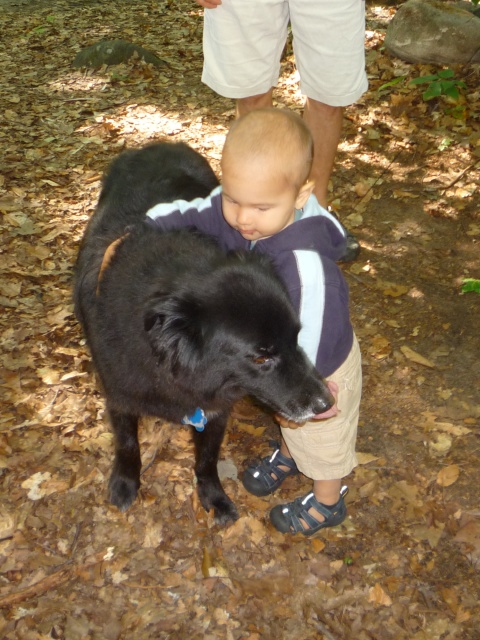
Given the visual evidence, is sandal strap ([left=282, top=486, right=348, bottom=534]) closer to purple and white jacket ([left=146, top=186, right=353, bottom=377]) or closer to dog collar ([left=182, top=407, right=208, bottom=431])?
dog collar ([left=182, top=407, right=208, bottom=431])

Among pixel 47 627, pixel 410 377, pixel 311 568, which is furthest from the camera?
pixel 410 377

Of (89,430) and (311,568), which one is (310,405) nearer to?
(311,568)

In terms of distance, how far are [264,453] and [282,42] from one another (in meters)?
2.81

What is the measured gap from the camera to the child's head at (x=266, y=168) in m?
2.53

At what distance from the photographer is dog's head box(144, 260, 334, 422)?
2.51m

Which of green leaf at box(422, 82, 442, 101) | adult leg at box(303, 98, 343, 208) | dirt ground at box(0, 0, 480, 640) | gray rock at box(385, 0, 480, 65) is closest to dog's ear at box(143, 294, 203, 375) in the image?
dirt ground at box(0, 0, 480, 640)

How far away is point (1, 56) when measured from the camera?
9.16 m

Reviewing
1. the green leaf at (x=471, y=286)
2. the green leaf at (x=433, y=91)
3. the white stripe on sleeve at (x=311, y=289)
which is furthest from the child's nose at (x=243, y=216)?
the green leaf at (x=433, y=91)

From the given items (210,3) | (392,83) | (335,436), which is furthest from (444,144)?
(335,436)

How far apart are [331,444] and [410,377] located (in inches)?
56.8

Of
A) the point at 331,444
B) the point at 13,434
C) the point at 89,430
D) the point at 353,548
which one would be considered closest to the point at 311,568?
the point at 353,548

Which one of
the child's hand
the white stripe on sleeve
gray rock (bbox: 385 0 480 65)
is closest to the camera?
the white stripe on sleeve

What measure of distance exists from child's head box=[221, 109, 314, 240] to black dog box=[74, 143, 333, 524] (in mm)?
184

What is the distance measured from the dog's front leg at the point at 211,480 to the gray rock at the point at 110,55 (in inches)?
271
